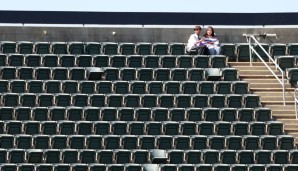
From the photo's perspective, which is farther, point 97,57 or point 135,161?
point 97,57

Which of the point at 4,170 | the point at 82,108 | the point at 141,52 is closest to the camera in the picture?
the point at 4,170

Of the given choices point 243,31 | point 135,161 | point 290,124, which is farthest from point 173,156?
point 243,31

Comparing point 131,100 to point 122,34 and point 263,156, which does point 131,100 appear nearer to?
point 263,156

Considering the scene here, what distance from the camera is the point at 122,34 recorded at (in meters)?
43.3

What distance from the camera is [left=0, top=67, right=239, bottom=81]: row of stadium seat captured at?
40.3 meters

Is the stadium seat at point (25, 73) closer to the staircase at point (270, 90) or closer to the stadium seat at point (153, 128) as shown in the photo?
the stadium seat at point (153, 128)

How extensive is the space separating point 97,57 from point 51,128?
3552mm

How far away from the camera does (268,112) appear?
39750 millimetres

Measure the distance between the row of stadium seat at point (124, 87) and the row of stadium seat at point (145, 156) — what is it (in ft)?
8.89

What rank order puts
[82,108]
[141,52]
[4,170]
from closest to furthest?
[4,170], [82,108], [141,52]

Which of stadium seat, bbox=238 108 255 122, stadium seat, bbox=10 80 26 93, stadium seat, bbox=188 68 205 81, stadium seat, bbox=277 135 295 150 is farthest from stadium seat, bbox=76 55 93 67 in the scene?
stadium seat, bbox=277 135 295 150

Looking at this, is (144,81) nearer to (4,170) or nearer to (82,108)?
(82,108)

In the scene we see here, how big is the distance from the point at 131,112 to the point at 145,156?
5.83ft

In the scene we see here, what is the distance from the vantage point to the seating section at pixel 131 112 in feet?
123
